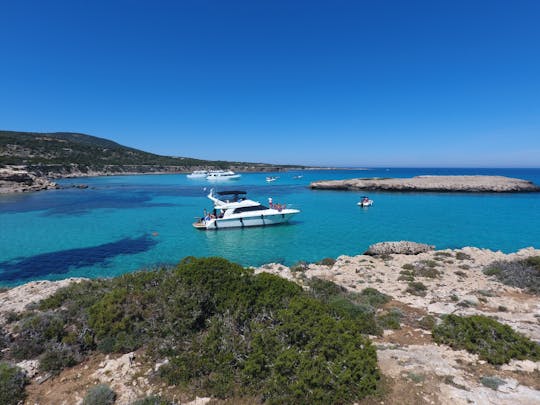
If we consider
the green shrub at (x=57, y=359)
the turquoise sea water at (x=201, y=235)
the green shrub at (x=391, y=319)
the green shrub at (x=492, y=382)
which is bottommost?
the turquoise sea water at (x=201, y=235)

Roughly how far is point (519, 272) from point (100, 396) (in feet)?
52.4

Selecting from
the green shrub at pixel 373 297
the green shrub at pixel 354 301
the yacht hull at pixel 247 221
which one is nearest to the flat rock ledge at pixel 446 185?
the yacht hull at pixel 247 221

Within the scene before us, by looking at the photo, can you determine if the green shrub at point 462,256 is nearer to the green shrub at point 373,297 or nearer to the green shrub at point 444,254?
the green shrub at point 444,254

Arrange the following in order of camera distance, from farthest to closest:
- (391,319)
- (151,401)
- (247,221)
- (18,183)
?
(18,183), (247,221), (391,319), (151,401)

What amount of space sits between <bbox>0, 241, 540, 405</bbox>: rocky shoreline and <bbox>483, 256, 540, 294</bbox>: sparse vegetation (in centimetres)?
35

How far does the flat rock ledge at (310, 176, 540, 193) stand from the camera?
56.8 meters

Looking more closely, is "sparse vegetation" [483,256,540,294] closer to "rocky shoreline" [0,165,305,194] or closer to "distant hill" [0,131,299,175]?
"rocky shoreline" [0,165,305,194]

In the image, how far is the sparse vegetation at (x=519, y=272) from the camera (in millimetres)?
11250

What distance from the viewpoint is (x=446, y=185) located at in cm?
5962

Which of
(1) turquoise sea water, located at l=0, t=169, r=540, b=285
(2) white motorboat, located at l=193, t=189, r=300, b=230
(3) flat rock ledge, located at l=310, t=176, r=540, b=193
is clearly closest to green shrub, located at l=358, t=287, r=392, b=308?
(1) turquoise sea water, located at l=0, t=169, r=540, b=285

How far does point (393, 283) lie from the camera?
39.1ft

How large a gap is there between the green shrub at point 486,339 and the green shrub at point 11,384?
343 inches

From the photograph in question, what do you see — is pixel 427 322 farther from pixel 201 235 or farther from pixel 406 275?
pixel 201 235

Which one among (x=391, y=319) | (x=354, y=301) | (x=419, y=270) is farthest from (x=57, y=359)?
(x=419, y=270)
